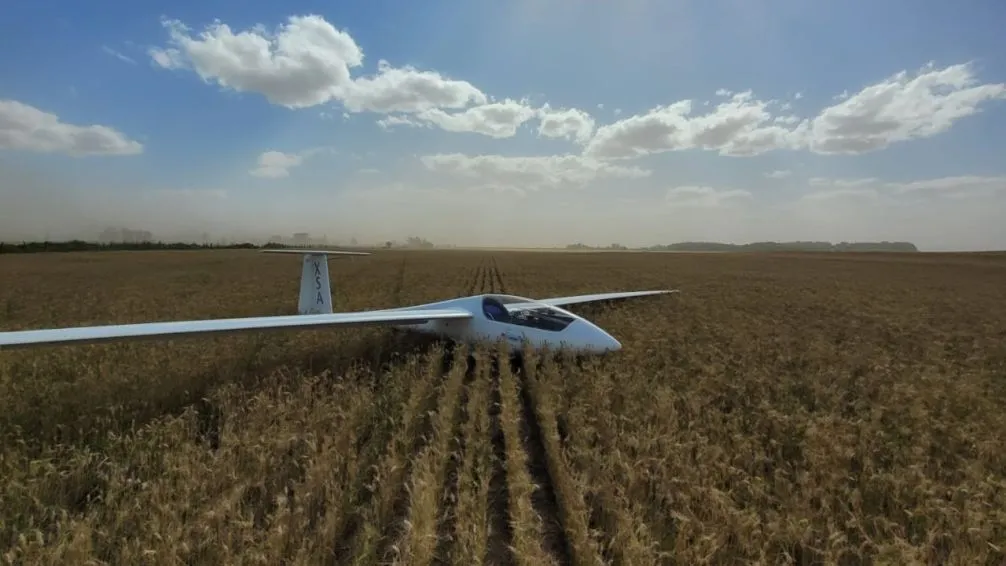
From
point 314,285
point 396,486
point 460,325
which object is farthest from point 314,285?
point 396,486

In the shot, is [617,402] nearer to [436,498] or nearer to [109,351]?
[436,498]

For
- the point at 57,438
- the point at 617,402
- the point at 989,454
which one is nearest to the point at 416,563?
the point at 617,402

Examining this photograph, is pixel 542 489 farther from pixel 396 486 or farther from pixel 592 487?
pixel 396 486

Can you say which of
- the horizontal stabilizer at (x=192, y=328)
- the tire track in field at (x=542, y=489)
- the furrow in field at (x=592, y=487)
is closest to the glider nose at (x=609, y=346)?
the furrow in field at (x=592, y=487)

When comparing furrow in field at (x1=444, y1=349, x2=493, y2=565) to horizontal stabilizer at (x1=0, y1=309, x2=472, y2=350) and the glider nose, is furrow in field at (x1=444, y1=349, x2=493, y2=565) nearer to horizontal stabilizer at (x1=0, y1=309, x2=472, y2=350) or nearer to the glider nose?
the glider nose

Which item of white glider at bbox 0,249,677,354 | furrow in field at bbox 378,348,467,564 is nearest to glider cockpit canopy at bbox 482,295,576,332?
white glider at bbox 0,249,677,354
